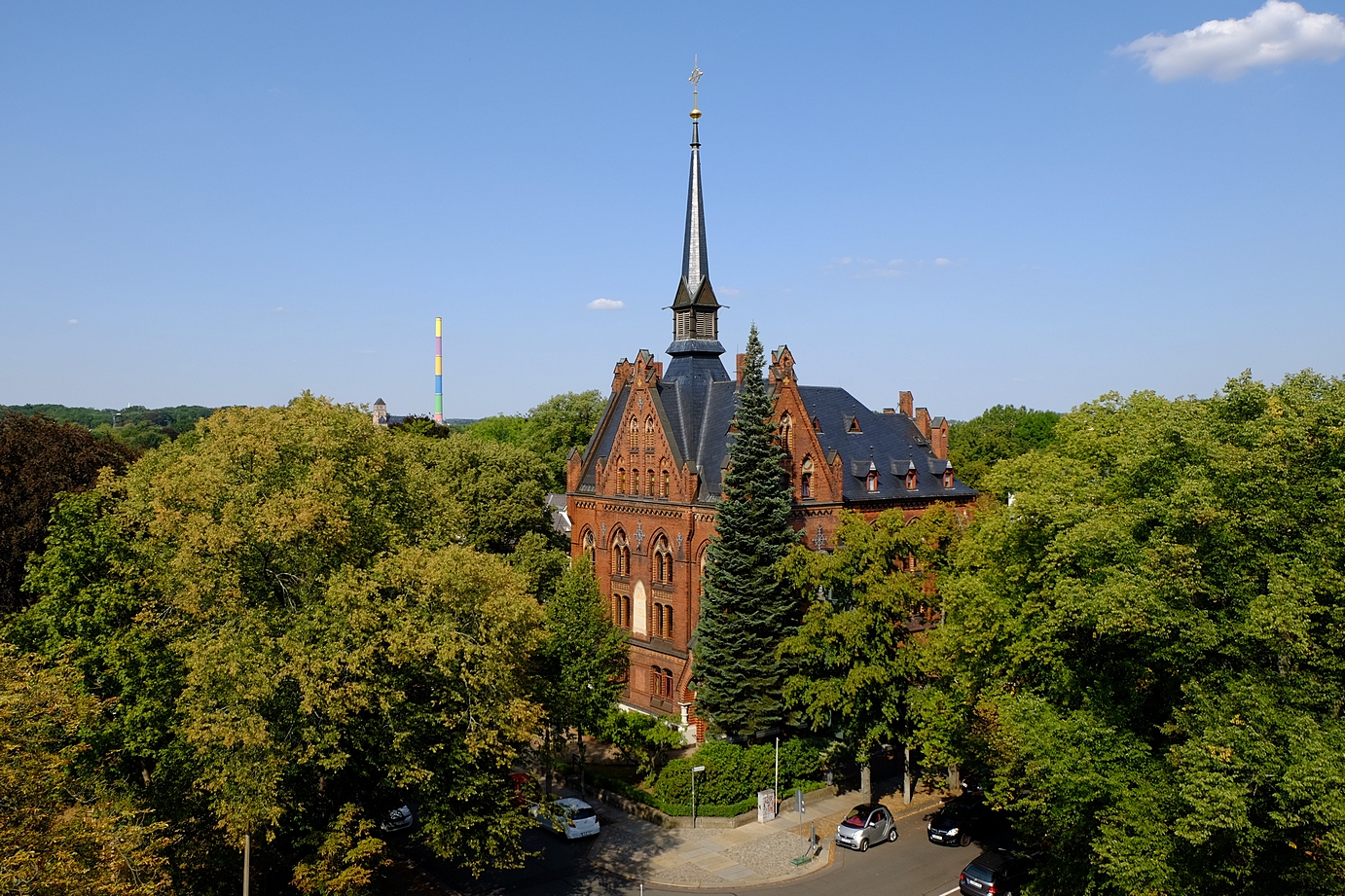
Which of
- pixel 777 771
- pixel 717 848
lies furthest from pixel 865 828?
pixel 717 848

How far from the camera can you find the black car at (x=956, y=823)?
32281mm

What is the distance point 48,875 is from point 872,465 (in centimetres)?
4048

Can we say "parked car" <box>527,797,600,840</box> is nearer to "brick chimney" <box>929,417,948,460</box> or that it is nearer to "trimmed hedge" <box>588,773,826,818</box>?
"trimmed hedge" <box>588,773,826,818</box>

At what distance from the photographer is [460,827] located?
80.2ft

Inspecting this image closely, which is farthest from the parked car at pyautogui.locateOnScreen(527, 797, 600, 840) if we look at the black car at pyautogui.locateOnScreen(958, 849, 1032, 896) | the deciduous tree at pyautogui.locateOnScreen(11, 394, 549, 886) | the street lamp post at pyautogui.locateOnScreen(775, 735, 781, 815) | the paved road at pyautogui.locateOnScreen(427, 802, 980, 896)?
the black car at pyautogui.locateOnScreen(958, 849, 1032, 896)

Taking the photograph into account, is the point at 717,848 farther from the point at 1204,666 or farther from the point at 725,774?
the point at 1204,666

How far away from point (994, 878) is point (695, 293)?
3212 centimetres

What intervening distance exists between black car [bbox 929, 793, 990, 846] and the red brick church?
1151 centimetres

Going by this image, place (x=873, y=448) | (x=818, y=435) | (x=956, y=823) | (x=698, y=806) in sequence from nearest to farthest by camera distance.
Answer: (x=956, y=823), (x=698, y=806), (x=818, y=435), (x=873, y=448)

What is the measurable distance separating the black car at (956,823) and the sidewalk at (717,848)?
2770mm

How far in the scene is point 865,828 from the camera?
32094 millimetres

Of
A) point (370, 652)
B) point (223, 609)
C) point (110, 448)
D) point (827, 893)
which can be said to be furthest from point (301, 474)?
point (110, 448)

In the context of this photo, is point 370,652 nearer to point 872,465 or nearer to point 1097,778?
point 1097,778

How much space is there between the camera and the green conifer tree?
119ft
